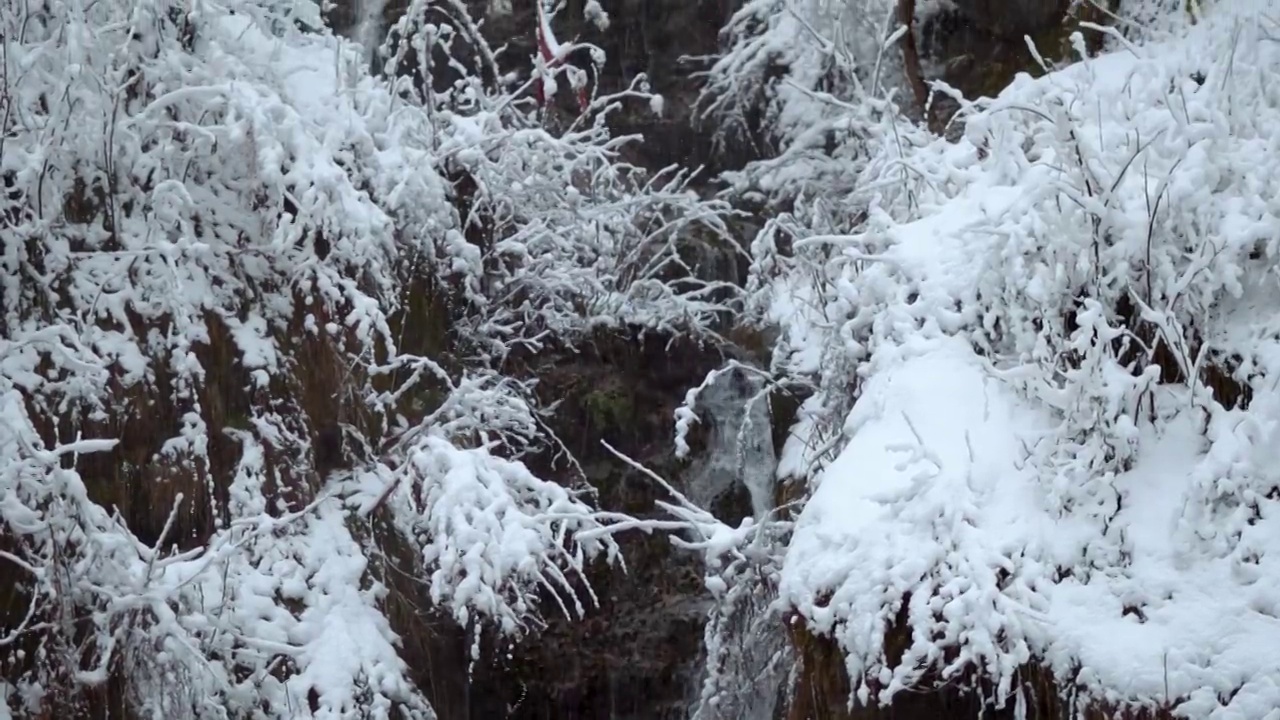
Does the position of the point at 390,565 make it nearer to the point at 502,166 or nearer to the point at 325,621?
the point at 325,621

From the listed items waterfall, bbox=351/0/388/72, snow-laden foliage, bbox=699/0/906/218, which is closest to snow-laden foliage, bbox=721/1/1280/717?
snow-laden foliage, bbox=699/0/906/218

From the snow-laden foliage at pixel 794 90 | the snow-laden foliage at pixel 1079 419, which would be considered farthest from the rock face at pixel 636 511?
the snow-laden foliage at pixel 1079 419

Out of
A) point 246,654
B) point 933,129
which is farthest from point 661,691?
point 933,129

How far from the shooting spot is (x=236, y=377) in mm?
5582

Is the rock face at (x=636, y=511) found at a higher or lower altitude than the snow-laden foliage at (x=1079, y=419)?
lower

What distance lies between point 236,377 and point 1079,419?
12.3ft

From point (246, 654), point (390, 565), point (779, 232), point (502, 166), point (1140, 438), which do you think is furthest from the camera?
point (779, 232)

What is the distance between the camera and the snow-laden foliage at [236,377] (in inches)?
185

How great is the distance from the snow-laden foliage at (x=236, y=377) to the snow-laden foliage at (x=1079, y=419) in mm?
1290

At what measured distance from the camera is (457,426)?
5.80 metres

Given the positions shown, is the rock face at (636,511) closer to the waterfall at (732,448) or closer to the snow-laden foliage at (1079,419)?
the waterfall at (732,448)

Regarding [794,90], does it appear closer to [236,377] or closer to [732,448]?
[732,448]

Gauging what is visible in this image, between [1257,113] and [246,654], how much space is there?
4.46m

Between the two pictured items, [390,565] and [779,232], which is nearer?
[390,565]
